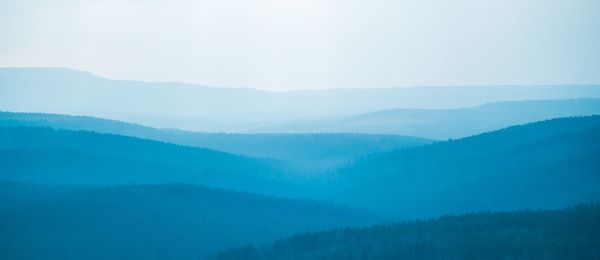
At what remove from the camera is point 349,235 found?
8031 cm

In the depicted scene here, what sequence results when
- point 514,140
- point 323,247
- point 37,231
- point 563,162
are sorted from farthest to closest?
1. point 514,140
2. point 563,162
3. point 37,231
4. point 323,247

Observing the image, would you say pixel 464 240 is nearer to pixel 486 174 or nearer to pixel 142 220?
pixel 142 220

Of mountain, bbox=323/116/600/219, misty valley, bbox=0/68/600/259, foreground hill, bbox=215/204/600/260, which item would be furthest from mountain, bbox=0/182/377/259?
mountain, bbox=323/116/600/219

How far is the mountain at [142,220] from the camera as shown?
9019 cm

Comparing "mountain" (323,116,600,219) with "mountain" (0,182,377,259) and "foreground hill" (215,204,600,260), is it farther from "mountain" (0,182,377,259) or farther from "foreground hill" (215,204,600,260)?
"foreground hill" (215,204,600,260)

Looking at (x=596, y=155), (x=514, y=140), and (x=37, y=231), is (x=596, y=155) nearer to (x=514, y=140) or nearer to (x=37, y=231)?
(x=514, y=140)

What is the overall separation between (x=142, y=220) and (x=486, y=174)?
5583 cm

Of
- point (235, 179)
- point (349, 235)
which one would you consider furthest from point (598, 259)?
point (235, 179)

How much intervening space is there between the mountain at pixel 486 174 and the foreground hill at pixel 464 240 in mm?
20419

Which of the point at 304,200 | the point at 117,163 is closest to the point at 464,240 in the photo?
the point at 304,200

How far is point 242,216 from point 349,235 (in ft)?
101

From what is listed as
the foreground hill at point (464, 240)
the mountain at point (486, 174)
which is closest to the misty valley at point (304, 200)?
the foreground hill at point (464, 240)

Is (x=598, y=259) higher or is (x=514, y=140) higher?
(x=514, y=140)

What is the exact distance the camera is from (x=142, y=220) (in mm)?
98375
